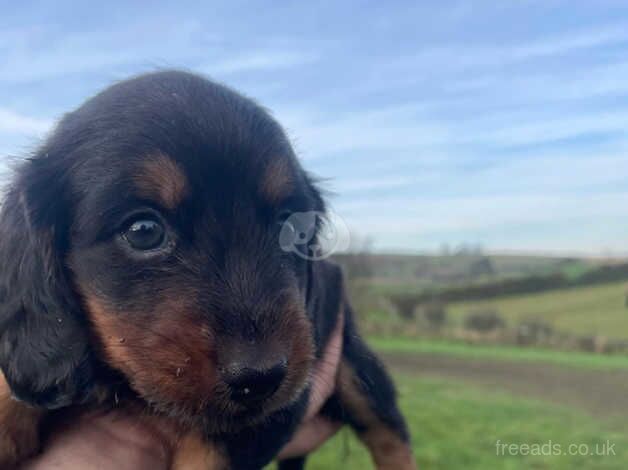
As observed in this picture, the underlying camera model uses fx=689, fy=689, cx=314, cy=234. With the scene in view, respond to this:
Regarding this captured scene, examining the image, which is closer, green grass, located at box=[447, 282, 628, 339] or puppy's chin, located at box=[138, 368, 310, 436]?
puppy's chin, located at box=[138, 368, 310, 436]

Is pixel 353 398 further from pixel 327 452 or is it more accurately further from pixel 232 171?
pixel 327 452

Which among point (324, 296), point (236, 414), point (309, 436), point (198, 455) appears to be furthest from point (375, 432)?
point (236, 414)

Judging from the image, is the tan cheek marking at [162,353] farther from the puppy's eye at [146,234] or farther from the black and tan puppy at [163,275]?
the puppy's eye at [146,234]

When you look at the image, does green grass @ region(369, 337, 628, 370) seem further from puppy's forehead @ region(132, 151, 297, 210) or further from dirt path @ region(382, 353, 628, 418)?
puppy's forehead @ region(132, 151, 297, 210)

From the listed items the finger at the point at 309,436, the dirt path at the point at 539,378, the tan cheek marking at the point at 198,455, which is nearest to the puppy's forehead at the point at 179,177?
the tan cheek marking at the point at 198,455

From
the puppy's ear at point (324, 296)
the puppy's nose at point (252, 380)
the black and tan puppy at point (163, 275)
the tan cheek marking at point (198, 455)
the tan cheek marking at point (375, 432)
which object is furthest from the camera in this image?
the tan cheek marking at point (375, 432)

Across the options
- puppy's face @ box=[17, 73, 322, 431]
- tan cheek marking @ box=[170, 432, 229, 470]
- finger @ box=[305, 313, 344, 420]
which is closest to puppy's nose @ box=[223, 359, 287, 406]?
puppy's face @ box=[17, 73, 322, 431]

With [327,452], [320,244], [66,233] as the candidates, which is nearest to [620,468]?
[327,452]
